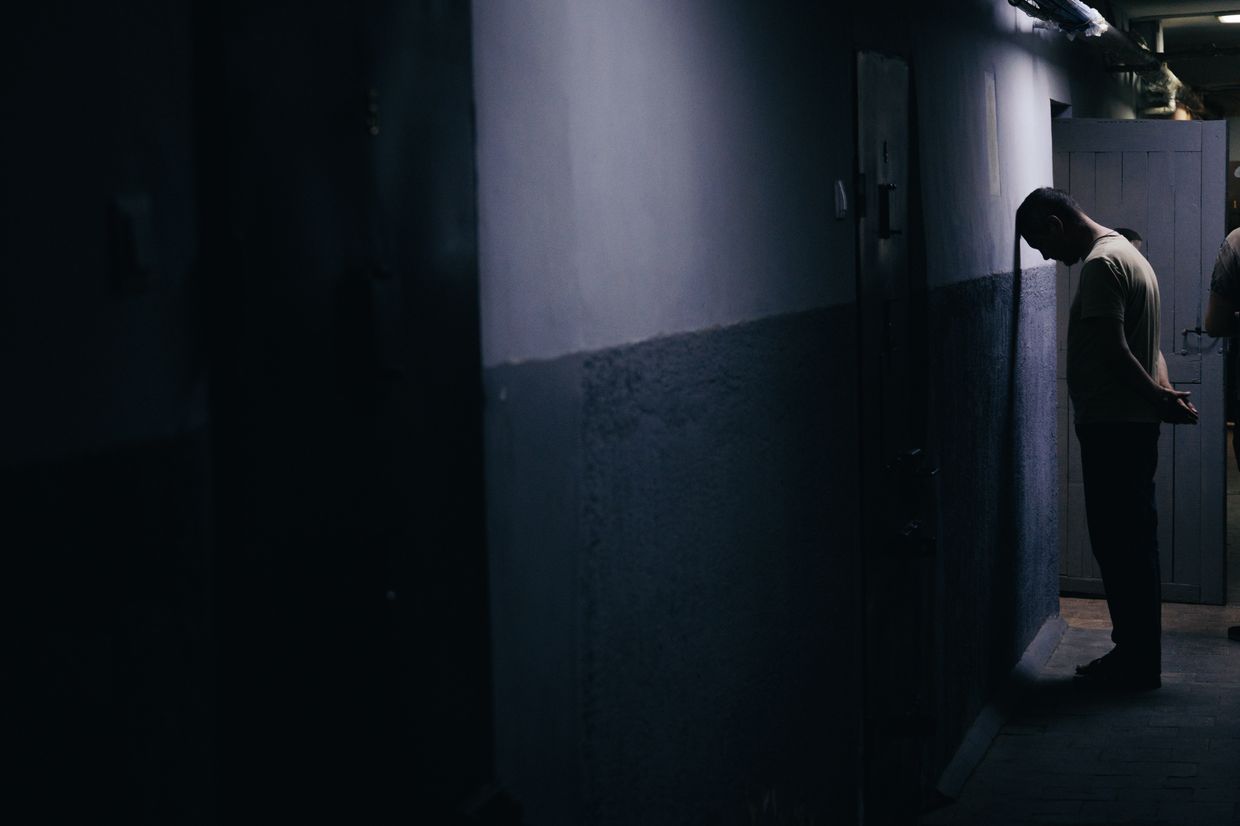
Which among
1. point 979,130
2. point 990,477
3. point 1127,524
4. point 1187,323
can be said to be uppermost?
point 979,130

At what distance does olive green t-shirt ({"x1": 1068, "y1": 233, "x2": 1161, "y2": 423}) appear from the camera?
242 inches

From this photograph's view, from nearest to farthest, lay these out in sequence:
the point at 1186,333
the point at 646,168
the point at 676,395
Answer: the point at 646,168 < the point at 676,395 < the point at 1186,333

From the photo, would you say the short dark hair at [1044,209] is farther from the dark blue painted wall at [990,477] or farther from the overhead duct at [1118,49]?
the overhead duct at [1118,49]

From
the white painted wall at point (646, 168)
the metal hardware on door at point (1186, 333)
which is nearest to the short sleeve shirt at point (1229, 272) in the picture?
the metal hardware on door at point (1186, 333)

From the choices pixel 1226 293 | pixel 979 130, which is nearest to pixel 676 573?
pixel 979 130

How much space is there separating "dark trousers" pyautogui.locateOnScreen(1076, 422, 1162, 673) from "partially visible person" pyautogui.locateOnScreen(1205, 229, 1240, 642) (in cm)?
117

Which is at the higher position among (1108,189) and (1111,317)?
(1108,189)

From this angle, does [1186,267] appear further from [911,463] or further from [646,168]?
[646,168]

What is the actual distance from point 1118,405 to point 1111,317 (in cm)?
38

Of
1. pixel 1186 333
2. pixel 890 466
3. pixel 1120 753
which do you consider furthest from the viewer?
pixel 1186 333

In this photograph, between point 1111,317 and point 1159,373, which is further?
point 1159,373

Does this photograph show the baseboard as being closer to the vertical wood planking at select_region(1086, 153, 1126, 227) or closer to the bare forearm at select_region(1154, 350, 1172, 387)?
the bare forearm at select_region(1154, 350, 1172, 387)

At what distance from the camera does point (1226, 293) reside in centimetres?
741

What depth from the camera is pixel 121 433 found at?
1.56 meters
